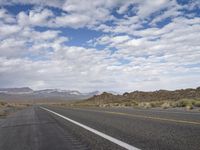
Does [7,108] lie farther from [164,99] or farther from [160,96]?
[160,96]

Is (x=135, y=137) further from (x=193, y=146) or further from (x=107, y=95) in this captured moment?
(x=107, y=95)

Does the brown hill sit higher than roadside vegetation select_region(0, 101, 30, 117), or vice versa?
the brown hill

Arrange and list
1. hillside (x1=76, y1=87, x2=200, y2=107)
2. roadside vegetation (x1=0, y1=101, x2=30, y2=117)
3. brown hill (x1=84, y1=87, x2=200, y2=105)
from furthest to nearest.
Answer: brown hill (x1=84, y1=87, x2=200, y2=105)
roadside vegetation (x1=0, y1=101, x2=30, y2=117)
hillside (x1=76, y1=87, x2=200, y2=107)

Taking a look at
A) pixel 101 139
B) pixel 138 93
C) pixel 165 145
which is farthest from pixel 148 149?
pixel 138 93

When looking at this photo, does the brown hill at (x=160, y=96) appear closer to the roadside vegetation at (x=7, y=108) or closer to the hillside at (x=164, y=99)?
the hillside at (x=164, y=99)

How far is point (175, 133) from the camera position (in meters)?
10.3

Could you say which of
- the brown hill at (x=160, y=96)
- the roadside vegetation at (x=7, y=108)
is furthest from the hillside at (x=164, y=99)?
the roadside vegetation at (x=7, y=108)

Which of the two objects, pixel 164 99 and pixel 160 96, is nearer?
pixel 164 99

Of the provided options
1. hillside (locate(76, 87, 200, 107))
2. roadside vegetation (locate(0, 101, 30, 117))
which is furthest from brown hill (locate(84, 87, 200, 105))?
roadside vegetation (locate(0, 101, 30, 117))

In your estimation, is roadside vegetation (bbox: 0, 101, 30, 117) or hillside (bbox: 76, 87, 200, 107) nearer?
hillside (bbox: 76, 87, 200, 107)

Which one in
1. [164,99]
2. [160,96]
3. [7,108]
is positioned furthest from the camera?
[160,96]

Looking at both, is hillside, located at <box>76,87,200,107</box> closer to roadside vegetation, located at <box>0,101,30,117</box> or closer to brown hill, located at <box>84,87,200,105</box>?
brown hill, located at <box>84,87,200,105</box>

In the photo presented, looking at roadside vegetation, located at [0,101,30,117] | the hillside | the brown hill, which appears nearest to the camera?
the hillside

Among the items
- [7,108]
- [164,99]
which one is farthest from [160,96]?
[7,108]
